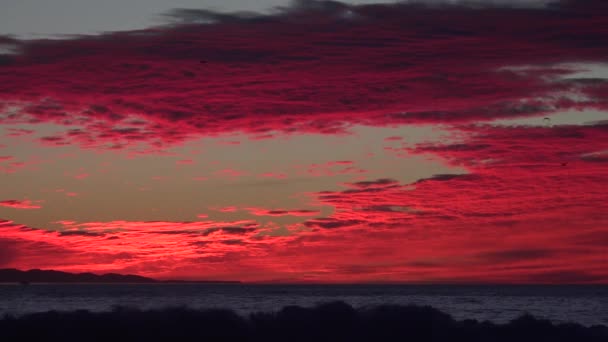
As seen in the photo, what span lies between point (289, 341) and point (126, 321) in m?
6.45

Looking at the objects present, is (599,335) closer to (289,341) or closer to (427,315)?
(427,315)

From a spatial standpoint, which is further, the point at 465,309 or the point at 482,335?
the point at 465,309

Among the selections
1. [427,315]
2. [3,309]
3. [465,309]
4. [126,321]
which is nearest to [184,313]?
[126,321]

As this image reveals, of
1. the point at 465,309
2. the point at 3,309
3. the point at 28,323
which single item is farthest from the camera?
the point at 465,309

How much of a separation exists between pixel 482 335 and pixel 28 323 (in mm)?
17544

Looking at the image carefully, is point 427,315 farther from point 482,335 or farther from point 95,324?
point 95,324

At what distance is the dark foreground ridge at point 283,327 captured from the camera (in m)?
31.5

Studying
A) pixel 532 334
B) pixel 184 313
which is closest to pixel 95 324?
pixel 184 313

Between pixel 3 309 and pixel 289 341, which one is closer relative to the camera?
pixel 289 341

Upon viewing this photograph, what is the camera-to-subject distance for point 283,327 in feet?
108

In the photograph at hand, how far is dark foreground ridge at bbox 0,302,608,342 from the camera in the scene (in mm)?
31547

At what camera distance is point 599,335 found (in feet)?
105

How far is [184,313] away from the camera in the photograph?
3350 cm

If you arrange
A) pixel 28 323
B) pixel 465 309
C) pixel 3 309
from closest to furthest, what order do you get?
pixel 28 323 < pixel 3 309 < pixel 465 309
